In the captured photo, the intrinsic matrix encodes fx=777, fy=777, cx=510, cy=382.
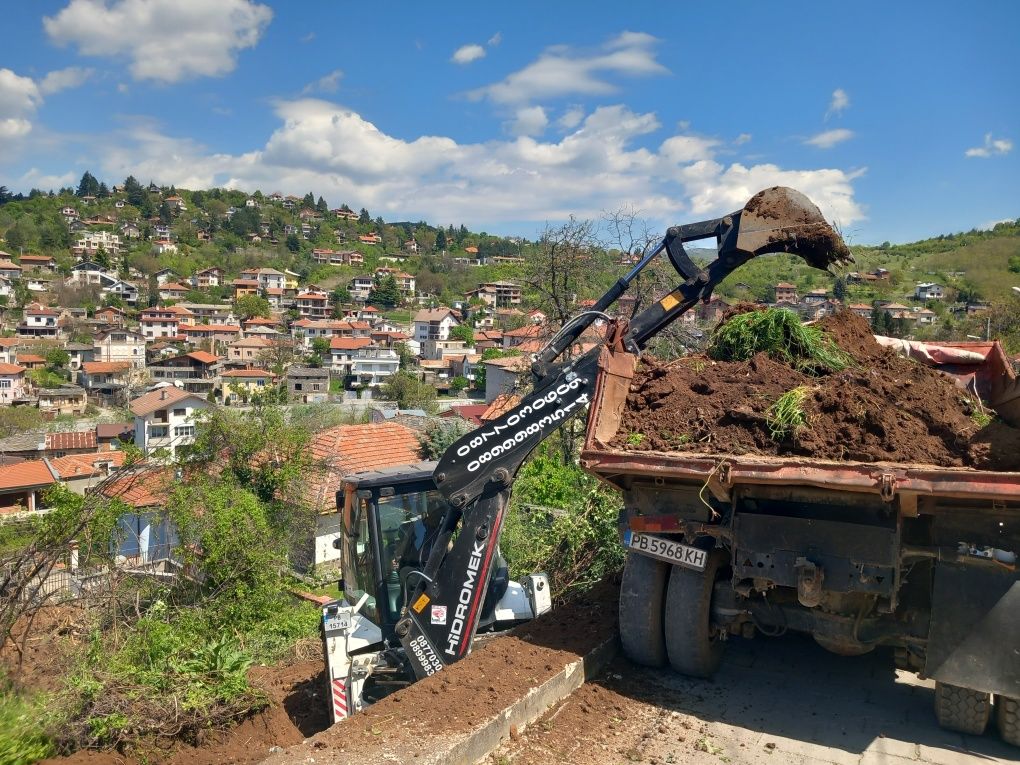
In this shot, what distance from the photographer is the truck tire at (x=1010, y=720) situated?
169 inches

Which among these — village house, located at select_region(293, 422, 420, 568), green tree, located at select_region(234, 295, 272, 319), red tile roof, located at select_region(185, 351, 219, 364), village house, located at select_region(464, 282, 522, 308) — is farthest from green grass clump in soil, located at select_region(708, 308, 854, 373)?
village house, located at select_region(464, 282, 522, 308)

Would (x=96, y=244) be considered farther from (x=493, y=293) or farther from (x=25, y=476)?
(x=25, y=476)

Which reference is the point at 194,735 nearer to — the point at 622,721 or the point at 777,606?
the point at 622,721

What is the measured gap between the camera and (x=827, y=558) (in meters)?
4.42

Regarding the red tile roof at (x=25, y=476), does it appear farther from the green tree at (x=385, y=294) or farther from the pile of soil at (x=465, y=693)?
the green tree at (x=385, y=294)

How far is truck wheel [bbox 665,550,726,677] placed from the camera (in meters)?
5.13

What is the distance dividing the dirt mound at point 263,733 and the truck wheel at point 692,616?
3181 mm

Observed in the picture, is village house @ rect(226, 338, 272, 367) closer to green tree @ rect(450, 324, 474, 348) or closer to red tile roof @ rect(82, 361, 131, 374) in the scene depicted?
red tile roof @ rect(82, 361, 131, 374)

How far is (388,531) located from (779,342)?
3.25 m

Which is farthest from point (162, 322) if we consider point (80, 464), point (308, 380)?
point (80, 464)

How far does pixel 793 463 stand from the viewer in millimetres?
4305

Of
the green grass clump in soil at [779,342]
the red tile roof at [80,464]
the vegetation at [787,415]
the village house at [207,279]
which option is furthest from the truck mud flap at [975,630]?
the village house at [207,279]

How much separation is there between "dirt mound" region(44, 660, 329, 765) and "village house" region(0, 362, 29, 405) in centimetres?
6879

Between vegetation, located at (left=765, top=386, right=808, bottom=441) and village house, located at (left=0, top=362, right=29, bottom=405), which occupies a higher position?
vegetation, located at (left=765, top=386, right=808, bottom=441)
